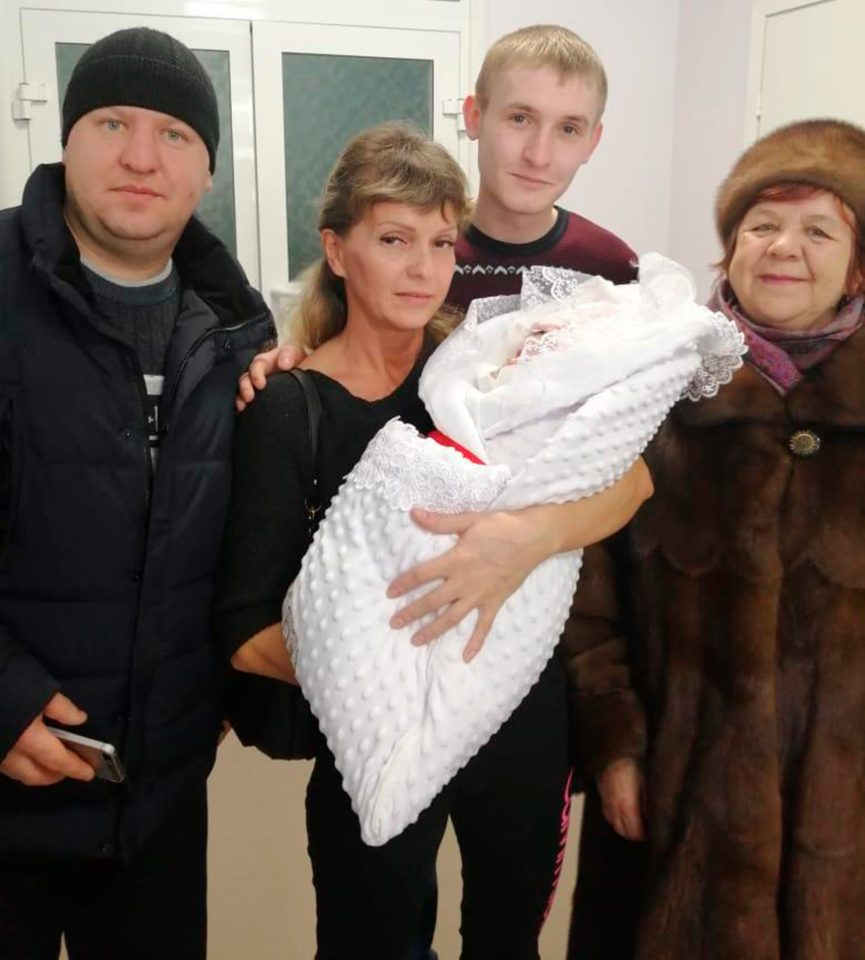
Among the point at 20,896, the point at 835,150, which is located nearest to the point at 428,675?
the point at 20,896

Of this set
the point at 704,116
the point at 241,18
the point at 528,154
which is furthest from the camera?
the point at 704,116

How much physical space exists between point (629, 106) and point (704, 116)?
1.04ft

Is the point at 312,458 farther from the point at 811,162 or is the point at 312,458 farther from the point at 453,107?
the point at 453,107

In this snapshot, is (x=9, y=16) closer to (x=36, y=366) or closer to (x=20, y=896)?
(x=36, y=366)

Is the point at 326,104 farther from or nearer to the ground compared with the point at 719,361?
farther from the ground

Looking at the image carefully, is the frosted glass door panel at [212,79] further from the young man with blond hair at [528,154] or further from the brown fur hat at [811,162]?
the brown fur hat at [811,162]

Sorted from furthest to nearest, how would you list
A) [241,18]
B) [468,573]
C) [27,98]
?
[241,18] → [27,98] → [468,573]

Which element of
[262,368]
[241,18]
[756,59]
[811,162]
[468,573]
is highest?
[241,18]

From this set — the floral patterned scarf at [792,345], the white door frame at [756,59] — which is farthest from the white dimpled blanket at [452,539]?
the white door frame at [756,59]

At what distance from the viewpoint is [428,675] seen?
1034mm

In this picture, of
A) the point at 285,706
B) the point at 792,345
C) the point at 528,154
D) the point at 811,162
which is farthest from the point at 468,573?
the point at 528,154

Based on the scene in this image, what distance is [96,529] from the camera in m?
1.11

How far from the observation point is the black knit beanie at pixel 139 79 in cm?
113

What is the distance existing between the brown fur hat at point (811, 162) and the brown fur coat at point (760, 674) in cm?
21
